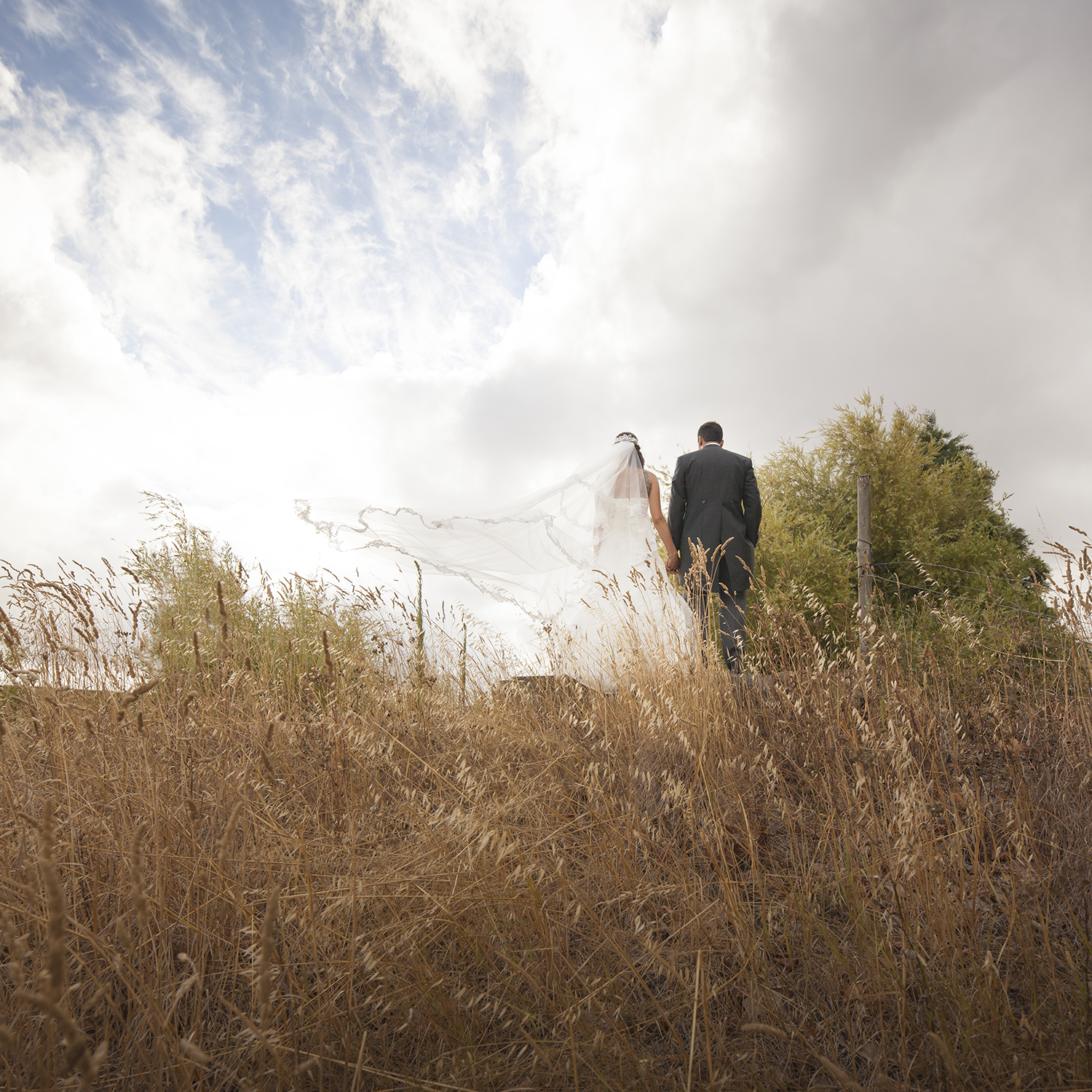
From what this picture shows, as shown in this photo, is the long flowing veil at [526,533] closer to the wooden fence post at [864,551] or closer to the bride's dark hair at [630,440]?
the bride's dark hair at [630,440]

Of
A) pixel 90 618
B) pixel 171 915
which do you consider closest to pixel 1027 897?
pixel 171 915

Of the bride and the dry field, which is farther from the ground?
the bride

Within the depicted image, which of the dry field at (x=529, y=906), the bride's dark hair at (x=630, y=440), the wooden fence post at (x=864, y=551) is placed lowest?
the dry field at (x=529, y=906)

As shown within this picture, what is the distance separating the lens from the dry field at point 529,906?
3.96 ft

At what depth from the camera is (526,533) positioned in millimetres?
5531

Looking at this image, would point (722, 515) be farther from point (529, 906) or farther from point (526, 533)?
point (529, 906)

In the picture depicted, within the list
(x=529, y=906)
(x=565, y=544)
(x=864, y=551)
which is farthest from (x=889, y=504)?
(x=529, y=906)

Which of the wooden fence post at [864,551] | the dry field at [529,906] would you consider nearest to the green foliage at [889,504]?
the wooden fence post at [864,551]

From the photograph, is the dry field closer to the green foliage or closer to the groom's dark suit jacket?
the groom's dark suit jacket

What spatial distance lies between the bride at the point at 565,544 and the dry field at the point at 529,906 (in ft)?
6.01

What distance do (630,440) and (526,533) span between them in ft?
4.54

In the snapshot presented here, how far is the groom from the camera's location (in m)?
5.11

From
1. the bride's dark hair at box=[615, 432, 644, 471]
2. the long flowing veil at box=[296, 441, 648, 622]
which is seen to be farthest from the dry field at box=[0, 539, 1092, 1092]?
the bride's dark hair at box=[615, 432, 644, 471]

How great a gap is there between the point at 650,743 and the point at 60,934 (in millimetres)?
2374
